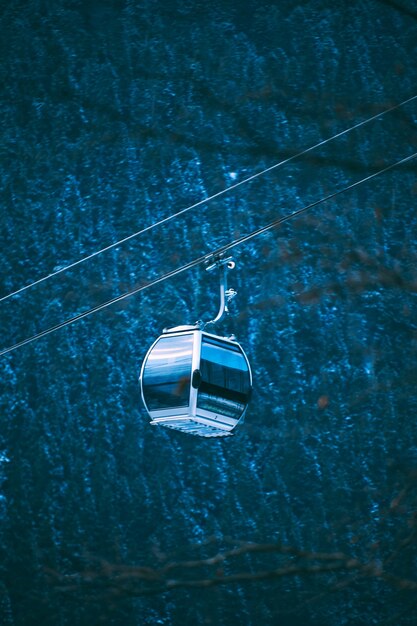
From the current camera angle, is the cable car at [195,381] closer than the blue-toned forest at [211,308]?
Yes

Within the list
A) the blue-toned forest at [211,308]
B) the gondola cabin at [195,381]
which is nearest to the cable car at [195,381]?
the gondola cabin at [195,381]

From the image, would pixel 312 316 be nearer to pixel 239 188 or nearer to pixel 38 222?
pixel 239 188

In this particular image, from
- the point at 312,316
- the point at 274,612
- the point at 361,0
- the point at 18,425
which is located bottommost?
the point at 274,612

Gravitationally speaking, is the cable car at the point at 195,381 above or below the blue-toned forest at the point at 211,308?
below

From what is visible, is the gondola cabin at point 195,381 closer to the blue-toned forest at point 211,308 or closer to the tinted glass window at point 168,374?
the tinted glass window at point 168,374

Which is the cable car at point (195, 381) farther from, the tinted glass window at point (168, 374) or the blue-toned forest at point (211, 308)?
the blue-toned forest at point (211, 308)

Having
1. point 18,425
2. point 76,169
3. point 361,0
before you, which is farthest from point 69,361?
point 361,0

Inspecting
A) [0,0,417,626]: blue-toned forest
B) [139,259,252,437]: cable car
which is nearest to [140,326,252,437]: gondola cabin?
[139,259,252,437]: cable car

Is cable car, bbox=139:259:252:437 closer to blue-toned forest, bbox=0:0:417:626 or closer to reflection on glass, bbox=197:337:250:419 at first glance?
reflection on glass, bbox=197:337:250:419
